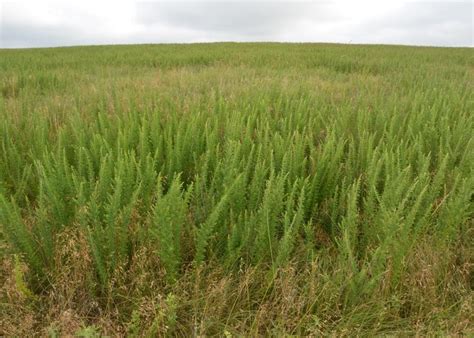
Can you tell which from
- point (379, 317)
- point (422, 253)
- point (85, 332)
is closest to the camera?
point (85, 332)

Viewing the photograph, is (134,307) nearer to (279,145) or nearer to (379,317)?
(379,317)

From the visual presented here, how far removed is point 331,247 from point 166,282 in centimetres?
77

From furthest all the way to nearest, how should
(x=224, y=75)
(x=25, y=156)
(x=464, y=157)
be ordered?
(x=224, y=75), (x=25, y=156), (x=464, y=157)

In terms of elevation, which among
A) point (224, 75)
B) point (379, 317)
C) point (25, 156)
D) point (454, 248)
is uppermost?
point (224, 75)

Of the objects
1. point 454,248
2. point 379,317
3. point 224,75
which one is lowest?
point 379,317

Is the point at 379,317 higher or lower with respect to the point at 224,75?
lower

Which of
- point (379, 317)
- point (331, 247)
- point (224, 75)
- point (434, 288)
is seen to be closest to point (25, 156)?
point (331, 247)

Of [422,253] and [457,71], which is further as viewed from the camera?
[457,71]

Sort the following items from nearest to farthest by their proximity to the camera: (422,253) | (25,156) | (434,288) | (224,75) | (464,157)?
(434,288)
(422,253)
(464,157)
(25,156)
(224,75)

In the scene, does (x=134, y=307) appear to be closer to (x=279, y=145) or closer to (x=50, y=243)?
(x=50, y=243)

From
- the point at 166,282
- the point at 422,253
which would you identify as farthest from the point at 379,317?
the point at 166,282

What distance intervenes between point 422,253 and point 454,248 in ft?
0.71

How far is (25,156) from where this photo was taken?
2422 mm

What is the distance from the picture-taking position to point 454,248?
1.61 m
